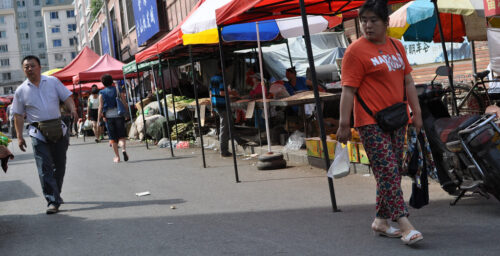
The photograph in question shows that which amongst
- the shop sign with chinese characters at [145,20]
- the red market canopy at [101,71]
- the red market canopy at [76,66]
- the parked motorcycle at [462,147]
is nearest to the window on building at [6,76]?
the shop sign with chinese characters at [145,20]

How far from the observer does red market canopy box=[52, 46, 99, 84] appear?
87.7 ft

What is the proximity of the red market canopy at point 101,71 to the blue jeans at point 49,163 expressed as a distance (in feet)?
47.1

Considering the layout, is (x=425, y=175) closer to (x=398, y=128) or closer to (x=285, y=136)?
(x=398, y=128)

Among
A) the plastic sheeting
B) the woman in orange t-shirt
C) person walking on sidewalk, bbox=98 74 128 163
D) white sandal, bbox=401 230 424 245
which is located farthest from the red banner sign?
the plastic sheeting

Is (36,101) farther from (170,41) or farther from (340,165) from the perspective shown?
(340,165)

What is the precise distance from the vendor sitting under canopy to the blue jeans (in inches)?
240

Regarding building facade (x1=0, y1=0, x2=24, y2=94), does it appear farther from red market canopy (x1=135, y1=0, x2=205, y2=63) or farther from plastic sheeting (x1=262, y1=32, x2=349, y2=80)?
red market canopy (x1=135, y1=0, x2=205, y2=63)

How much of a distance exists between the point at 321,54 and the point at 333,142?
10686 mm

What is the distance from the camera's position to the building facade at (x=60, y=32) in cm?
12269

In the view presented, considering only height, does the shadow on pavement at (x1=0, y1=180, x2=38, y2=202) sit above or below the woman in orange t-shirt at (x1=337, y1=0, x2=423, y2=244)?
below

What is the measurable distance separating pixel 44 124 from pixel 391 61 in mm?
4850

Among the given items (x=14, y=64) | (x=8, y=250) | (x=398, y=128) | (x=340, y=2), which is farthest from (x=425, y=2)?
(x=14, y=64)

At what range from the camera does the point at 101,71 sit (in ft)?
74.6

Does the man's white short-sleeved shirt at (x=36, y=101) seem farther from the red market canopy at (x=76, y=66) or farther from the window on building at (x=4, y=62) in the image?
the window on building at (x=4, y=62)
